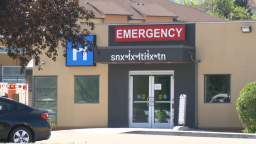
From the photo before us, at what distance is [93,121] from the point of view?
21.4 m

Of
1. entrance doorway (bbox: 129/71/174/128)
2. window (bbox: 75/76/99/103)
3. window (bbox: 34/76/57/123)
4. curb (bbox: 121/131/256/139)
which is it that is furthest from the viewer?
window (bbox: 34/76/57/123)

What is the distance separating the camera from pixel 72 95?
2159cm

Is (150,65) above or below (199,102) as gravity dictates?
above

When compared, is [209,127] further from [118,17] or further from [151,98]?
[118,17]

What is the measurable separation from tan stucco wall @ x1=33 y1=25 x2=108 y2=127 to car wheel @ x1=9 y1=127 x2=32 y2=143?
782 cm

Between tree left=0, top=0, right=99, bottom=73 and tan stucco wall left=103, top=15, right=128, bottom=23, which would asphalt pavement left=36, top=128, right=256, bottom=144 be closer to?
tree left=0, top=0, right=99, bottom=73

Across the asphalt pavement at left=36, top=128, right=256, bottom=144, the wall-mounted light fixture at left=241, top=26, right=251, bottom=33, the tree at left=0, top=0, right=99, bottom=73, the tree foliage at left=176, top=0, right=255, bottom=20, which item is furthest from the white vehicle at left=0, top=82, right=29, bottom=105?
the tree foliage at left=176, top=0, right=255, bottom=20

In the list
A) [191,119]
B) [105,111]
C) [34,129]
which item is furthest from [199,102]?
[34,129]

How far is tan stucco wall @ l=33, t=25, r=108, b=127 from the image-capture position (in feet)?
70.0

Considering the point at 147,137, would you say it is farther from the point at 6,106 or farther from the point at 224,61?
the point at 224,61

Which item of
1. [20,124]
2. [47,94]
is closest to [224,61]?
[47,94]

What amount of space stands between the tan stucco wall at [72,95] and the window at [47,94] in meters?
0.24

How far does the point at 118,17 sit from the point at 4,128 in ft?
79.1

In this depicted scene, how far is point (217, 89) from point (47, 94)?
7.44 metres
